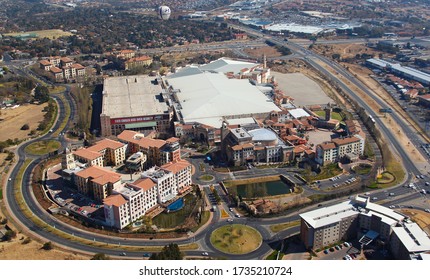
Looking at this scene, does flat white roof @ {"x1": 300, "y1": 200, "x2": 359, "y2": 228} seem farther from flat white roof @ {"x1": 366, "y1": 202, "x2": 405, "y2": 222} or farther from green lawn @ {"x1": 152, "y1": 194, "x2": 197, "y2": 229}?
green lawn @ {"x1": 152, "y1": 194, "x2": 197, "y2": 229}

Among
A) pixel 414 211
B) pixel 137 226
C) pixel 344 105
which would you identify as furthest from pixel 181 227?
pixel 344 105

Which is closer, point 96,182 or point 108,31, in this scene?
point 96,182

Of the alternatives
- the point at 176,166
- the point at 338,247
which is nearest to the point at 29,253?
the point at 176,166

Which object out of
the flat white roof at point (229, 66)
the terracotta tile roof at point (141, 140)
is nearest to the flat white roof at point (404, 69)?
the flat white roof at point (229, 66)

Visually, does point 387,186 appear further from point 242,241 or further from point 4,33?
point 4,33

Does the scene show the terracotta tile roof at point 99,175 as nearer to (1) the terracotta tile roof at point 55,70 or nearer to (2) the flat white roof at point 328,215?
(2) the flat white roof at point 328,215

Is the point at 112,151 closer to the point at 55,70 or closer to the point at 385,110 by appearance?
the point at 385,110

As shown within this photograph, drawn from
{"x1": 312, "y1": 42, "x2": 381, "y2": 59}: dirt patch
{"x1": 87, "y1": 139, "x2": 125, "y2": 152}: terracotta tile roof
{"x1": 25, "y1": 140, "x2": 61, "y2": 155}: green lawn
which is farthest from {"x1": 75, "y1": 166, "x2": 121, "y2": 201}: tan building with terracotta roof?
{"x1": 312, "y1": 42, "x2": 381, "y2": 59}: dirt patch
